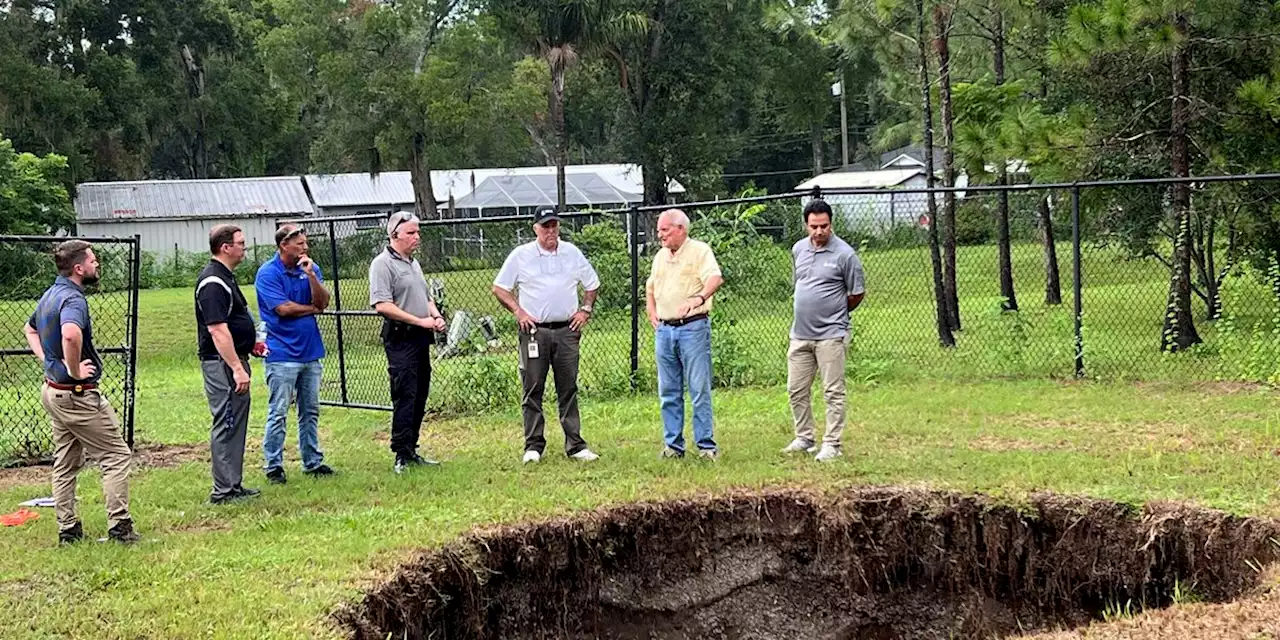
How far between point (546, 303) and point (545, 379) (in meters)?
0.52

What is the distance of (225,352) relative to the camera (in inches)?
256

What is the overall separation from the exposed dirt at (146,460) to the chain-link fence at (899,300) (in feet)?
5.22

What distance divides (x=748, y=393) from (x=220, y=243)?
532 cm

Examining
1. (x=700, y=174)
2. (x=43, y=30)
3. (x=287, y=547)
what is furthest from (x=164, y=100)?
(x=287, y=547)

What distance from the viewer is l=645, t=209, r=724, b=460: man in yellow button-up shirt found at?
7379 millimetres

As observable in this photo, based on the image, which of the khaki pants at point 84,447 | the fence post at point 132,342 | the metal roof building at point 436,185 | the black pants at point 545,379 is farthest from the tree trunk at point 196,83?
the khaki pants at point 84,447

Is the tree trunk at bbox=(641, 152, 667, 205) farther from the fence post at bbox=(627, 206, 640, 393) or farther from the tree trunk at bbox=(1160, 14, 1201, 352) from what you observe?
the fence post at bbox=(627, 206, 640, 393)

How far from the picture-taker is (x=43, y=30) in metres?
39.2

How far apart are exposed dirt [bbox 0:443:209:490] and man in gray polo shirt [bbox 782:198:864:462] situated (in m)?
4.67

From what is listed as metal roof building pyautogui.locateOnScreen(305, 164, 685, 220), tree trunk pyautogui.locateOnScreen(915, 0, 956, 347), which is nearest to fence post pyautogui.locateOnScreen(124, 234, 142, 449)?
tree trunk pyautogui.locateOnScreen(915, 0, 956, 347)

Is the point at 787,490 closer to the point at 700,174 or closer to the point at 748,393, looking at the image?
the point at 748,393

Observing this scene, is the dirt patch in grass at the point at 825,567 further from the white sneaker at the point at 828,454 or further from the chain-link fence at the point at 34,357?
the chain-link fence at the point at 34,357

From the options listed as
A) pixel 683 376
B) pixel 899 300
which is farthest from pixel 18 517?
pixel 899 300

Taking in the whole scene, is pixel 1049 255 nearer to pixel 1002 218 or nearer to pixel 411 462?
pixel 1002 218
